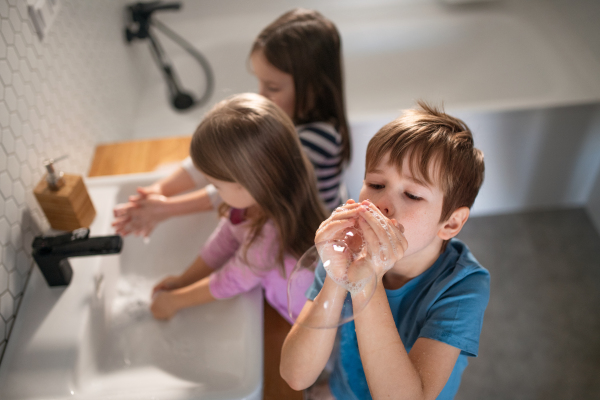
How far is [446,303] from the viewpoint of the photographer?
57 centimetres

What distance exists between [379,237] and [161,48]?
1587 mm

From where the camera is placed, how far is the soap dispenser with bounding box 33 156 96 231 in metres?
0.77

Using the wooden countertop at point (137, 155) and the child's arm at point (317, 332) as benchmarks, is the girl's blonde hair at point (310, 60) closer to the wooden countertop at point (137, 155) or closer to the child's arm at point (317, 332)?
the wooden countertop at point (137, 155)

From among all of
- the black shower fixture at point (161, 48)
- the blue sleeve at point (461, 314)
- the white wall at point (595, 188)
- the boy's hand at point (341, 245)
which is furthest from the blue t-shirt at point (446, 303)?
the black shower fixture at point (161, 48)

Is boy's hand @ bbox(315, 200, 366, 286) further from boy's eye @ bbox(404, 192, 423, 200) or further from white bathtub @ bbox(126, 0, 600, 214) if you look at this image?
white bathtub @ bbox(126, 0, 600, 214)

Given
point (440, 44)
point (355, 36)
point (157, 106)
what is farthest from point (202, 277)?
point (440, 44)

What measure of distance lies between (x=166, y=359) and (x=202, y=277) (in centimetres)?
17

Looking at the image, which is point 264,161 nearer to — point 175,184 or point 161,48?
point 175,184

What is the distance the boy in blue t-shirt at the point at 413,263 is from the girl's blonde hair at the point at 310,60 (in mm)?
436

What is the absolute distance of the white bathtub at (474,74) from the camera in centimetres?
147

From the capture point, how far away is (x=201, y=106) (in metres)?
1.93

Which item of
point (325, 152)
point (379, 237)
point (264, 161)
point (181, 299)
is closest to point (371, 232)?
point (379, 237)

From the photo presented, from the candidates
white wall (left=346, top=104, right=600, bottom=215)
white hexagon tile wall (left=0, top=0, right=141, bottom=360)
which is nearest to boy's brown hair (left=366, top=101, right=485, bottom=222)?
white hexagon tile wall (left=0, top=0, right=141, bottom=360)

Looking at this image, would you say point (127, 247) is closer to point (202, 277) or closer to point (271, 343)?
point (202, 277)
